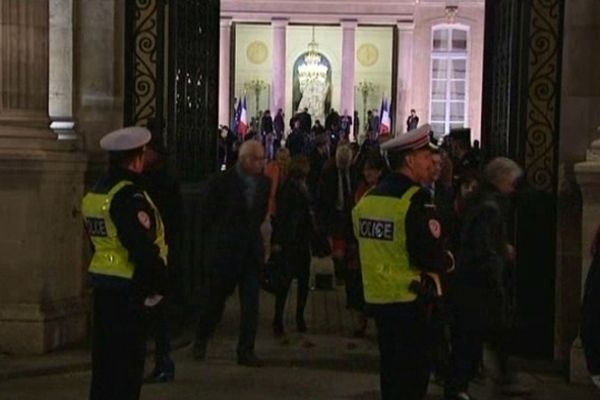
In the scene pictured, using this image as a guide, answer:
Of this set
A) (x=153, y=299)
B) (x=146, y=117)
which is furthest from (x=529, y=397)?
(x=146, y=117)

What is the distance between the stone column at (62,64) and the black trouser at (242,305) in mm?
2134

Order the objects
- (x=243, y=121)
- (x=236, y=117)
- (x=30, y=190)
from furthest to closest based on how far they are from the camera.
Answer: (x=236, y=117)
(x=243, y=121)
(x=30, y=190)

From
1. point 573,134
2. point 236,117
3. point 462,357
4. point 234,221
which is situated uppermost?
point 573,134

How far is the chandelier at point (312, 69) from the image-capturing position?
39.0 meters

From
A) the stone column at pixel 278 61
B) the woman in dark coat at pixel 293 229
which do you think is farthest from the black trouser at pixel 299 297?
the stone column at pixel 278 61

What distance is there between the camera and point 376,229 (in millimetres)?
5965

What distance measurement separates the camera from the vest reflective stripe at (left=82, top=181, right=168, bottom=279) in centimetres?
612

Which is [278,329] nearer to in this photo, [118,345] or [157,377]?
[157,377]

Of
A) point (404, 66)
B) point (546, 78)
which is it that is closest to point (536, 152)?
point (546, 78)

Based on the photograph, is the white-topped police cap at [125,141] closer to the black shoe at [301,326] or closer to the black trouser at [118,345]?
the black trouser at [118,345]

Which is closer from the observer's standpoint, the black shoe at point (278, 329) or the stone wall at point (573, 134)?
the stone wall at point (573, 134)

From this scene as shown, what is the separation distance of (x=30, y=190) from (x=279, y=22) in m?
30.1

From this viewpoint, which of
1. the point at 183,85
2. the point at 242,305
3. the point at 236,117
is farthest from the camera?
the point at 236,117

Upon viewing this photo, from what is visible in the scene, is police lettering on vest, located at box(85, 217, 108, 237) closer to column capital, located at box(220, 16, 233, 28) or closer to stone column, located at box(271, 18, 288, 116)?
column capital, located at box(220, 16, 233, 28)
